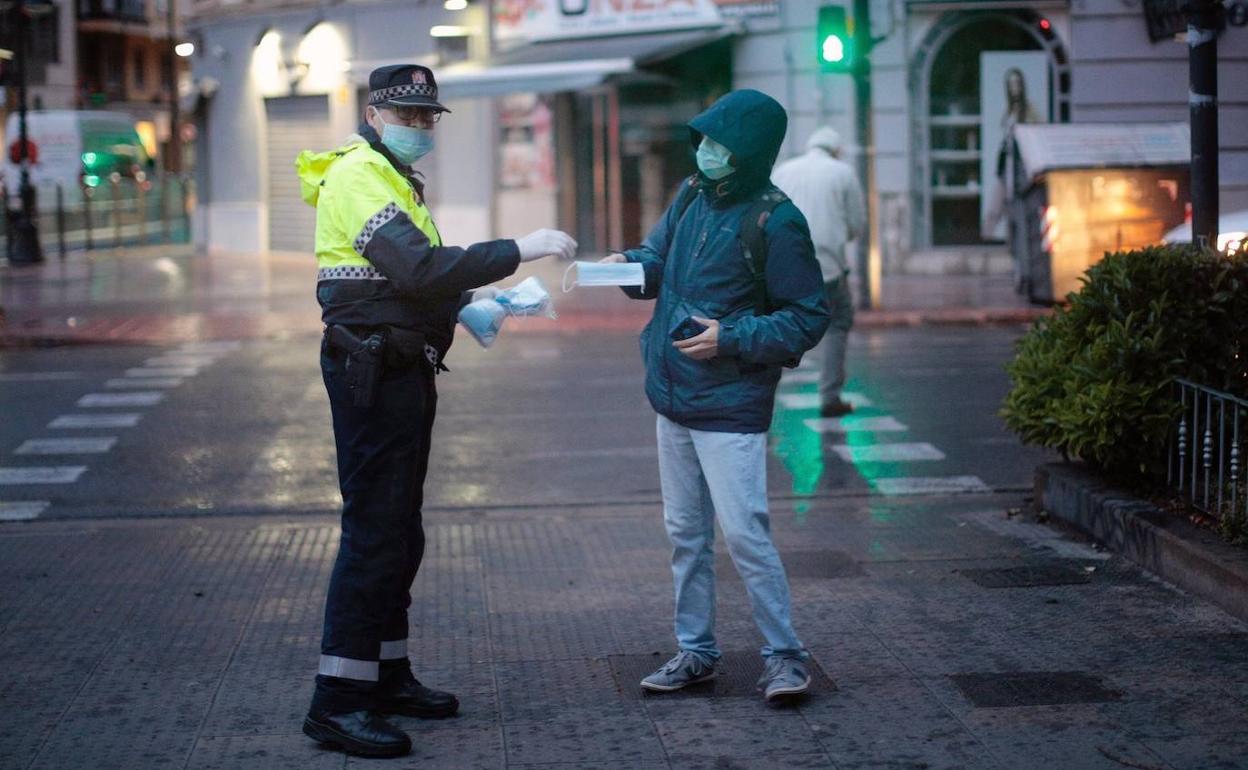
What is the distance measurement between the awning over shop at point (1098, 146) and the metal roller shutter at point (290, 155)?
614 inches

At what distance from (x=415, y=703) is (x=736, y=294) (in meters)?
1.59

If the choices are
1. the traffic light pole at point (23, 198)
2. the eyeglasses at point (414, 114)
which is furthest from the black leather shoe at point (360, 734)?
the traffic light pole at point (23, 198)

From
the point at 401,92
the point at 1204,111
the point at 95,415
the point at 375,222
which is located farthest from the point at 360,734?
the point at 95,415

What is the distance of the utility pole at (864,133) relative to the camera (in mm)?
18328

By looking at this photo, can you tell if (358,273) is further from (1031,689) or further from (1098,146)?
(1098,146)

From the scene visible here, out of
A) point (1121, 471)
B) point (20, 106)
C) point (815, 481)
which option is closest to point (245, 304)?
point (20, 106)

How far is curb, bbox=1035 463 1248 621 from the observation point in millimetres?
6332

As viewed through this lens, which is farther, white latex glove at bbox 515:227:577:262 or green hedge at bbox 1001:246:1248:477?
green hedge at bbox 1001:246:1248:477

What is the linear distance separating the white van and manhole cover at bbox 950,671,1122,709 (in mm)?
26803

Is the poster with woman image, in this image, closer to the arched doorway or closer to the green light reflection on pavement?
the arched doorway

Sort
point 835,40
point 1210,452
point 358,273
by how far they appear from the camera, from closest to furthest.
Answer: point 358,273 → point 1210,452 → point 835,40

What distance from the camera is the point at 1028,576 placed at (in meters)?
7.09

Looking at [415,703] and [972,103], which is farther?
[972,103]

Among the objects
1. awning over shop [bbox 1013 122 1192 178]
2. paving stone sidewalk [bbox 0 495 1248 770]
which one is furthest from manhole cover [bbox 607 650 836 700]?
awning over shop [bbox 1013 122 1192 178]
